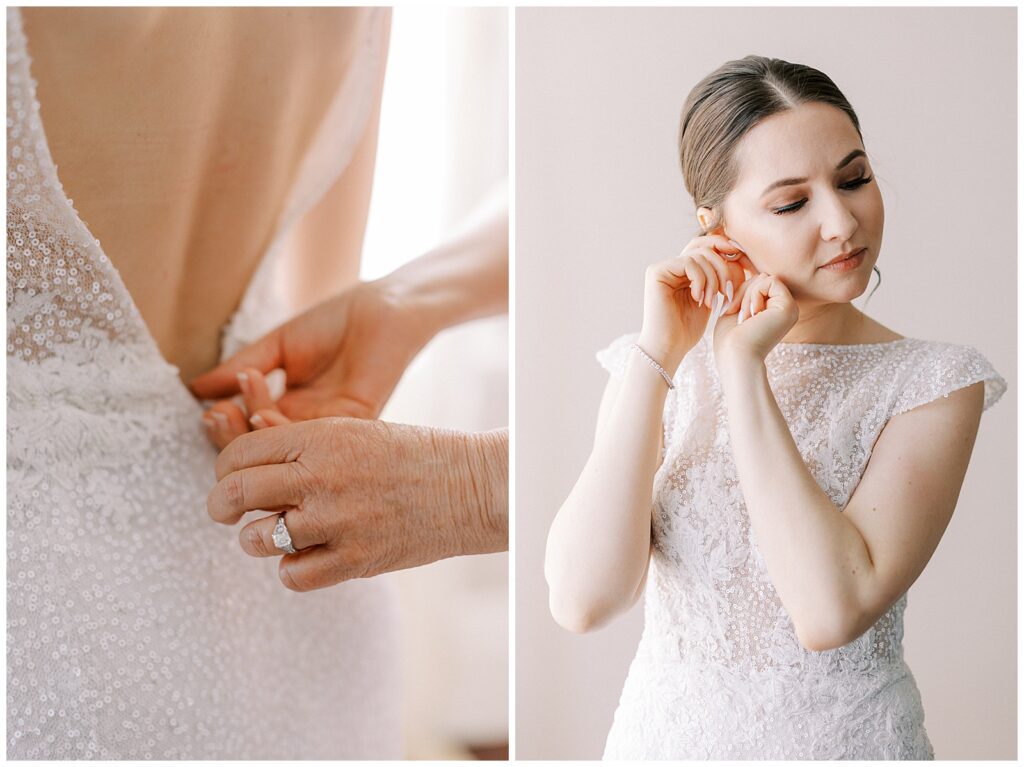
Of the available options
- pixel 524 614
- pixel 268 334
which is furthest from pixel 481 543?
pixel 268 334

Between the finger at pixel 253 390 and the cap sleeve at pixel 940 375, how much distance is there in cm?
65

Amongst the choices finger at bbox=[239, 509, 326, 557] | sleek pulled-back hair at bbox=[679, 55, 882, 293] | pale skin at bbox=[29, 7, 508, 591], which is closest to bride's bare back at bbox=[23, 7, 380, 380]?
pale skin at bbox=[29, 7, 508, 591]

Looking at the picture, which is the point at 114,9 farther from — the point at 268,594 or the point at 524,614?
the point at 524,614

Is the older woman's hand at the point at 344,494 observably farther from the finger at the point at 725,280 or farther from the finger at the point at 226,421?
the finger at the point at 725,280

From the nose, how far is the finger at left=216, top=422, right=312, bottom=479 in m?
0.53

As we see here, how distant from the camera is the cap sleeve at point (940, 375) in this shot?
0.81m

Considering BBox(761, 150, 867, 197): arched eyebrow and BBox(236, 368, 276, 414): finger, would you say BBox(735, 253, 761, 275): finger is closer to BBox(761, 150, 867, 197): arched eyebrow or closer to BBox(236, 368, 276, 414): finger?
BBox(761, 150, 867, 197): arched eyebrow

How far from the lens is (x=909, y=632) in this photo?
3.58 ft

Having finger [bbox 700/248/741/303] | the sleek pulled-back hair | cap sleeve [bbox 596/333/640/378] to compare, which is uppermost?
the sleek pulled-back hair

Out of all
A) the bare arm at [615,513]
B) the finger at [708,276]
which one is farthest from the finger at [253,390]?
the finger at [708,276]

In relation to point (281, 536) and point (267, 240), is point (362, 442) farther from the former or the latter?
point (267, 240)

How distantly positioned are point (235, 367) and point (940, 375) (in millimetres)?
721

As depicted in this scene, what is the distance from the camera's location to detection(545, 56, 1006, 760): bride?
78cm

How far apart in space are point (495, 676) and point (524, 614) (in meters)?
0.37
